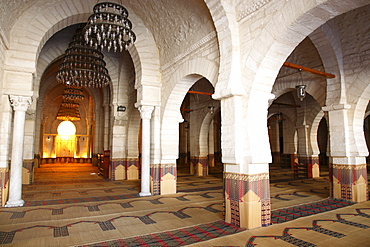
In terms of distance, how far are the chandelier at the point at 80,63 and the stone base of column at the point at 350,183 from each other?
7548mm

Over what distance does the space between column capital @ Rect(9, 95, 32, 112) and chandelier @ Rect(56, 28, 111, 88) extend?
1.88 m

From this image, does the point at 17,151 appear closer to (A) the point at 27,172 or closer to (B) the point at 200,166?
(A) the point at 27,172

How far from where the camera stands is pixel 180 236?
4.08 m

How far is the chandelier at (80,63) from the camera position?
7844 mm

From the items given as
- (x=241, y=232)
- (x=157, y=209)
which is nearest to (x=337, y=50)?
(x=241, y=232)

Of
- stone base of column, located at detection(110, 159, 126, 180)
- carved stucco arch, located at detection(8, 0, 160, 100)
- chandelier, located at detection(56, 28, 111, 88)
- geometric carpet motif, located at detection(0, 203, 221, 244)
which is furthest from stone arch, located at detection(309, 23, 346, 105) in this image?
stone base of column, located at detection(110, 159, 126, 180)

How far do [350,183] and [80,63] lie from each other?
8233 mm

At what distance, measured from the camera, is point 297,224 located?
4.56 meters

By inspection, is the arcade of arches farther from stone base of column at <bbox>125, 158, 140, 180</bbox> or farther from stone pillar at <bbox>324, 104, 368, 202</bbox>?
stone base of column at <bbox>125, 158, 140, 180</bbox>

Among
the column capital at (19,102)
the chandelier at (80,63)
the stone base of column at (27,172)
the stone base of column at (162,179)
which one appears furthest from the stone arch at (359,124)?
the stone base of column at (27,172)

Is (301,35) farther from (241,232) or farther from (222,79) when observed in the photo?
(241,232)

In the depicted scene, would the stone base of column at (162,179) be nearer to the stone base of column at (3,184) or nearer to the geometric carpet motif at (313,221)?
the geometric carpet motif at (313,221)

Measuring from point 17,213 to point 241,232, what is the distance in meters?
4.72

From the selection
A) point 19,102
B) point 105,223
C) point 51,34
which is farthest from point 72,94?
point 105,223
